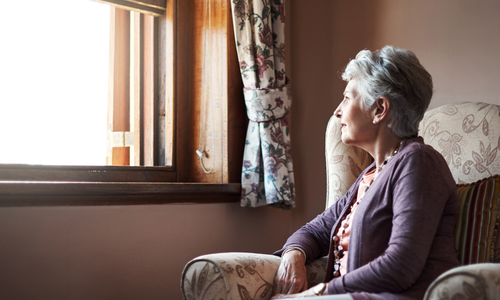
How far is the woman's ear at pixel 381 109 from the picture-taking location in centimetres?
119

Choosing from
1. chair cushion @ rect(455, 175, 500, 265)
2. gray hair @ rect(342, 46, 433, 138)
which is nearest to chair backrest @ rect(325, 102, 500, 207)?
chair cushion @ rect(455, 175, 500, 265)

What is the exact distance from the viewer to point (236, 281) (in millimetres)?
1119

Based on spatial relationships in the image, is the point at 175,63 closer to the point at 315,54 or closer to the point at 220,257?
the point at 315,54

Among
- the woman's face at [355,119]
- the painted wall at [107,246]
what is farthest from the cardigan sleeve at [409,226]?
the painted wall at [107,246]

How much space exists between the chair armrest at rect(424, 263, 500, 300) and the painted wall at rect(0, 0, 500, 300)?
1142mm

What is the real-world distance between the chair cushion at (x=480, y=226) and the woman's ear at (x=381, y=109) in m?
0.33

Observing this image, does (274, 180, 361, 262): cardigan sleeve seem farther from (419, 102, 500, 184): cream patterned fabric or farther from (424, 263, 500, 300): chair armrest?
(424, 263, 500, 300): chair armrest

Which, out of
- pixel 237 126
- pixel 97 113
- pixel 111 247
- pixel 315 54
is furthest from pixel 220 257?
pixel 315 54

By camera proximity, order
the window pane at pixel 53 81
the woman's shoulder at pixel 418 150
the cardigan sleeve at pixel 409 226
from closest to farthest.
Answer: the cardigan sleeve at pixel 409 226
the woman's shoulder at pixel 418 150
the window pane at pixel 53 81

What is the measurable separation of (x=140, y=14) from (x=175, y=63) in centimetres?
32

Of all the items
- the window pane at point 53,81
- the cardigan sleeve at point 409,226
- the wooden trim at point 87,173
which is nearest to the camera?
the cardigan sleeve at point 409,226

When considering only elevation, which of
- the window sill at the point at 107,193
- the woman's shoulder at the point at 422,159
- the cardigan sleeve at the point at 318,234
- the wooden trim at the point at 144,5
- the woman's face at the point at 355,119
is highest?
the wooden trim at the point at 144,5

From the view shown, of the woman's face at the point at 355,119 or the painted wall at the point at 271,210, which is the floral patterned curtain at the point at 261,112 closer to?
the painted wall at the point at 271,210

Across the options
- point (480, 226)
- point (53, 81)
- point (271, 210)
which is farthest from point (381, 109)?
point (53, 81)
